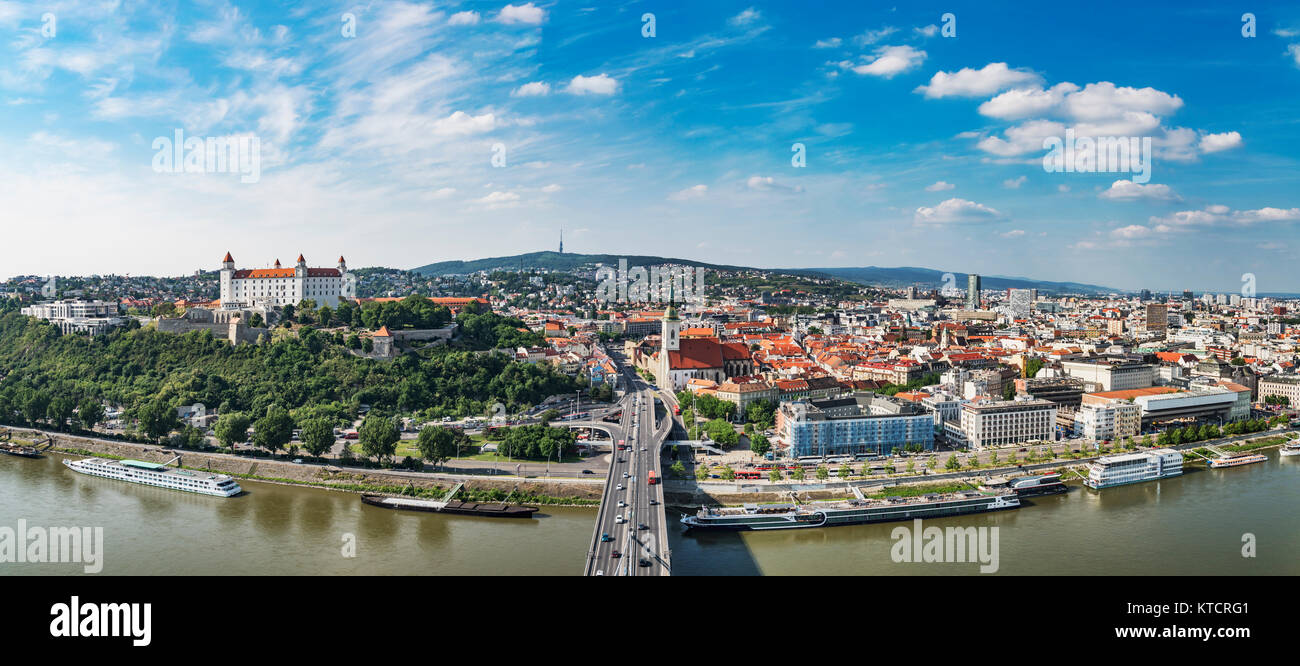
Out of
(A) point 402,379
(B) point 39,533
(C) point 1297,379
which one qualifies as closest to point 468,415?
(A) point 402,379

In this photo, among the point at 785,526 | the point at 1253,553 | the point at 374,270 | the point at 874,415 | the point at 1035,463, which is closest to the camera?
the point at 1253,553

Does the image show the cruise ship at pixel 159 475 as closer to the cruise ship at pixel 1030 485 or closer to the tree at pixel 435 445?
the tree at pixel 435 445

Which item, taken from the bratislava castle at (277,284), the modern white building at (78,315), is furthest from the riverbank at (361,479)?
the bratislava castle at (277,284)

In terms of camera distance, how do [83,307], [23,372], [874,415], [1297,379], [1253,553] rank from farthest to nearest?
1. [83,307]
2. [1297,379]
3. [23,372]
4. [874,415]
5. [1253,553]

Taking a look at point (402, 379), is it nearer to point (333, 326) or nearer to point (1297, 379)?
point (333, 326)

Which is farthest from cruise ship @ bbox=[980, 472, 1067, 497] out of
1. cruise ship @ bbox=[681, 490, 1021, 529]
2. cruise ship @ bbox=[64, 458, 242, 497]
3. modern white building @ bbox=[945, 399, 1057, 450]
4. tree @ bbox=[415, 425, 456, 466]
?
cruise ship @ bbox=[64, 458, 242, 497]
